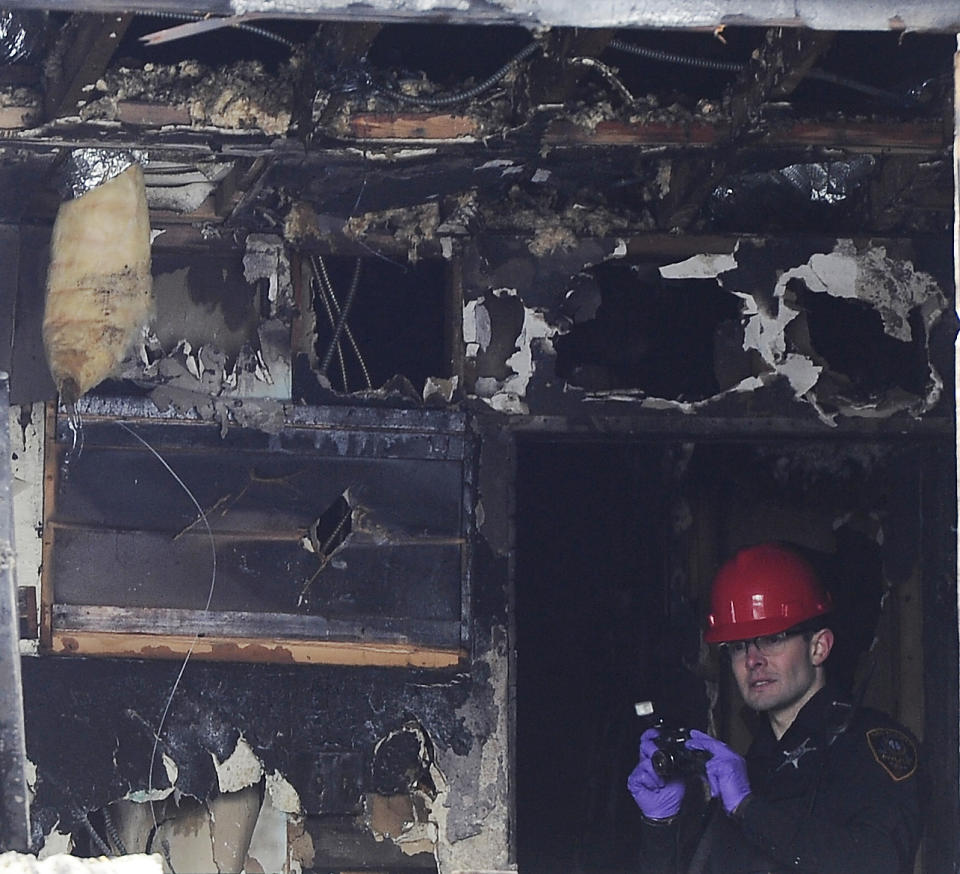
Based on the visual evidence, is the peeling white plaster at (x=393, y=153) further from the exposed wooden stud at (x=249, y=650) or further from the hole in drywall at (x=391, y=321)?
the exposed wooden stud at (x=249, y=650)

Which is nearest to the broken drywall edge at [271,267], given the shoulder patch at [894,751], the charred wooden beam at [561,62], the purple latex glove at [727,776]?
the charred wooden beam at [561,62]

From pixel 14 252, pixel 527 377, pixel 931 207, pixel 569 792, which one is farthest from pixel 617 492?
pixel 14 252

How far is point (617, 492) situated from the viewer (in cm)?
566

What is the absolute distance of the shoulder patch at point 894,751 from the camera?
146 inches

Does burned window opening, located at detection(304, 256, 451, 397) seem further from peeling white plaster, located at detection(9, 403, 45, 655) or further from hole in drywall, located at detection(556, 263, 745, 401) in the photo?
peeling white plaster, located at detection(9, 403, 45, 655)

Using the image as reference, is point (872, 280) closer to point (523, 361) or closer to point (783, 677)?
point (523, 361)

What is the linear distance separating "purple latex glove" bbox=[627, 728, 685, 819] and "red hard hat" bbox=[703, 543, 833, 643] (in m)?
0.42

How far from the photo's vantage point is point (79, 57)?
2.83m

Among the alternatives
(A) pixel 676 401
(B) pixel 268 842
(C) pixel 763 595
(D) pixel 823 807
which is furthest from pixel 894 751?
(B) pixel 268 842

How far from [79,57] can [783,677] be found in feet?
8.61

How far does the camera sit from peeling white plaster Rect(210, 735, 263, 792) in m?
3.98

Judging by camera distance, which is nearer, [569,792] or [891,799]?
[891,799]

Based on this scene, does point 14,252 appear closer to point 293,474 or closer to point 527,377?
point 293,474

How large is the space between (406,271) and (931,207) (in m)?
1.65
